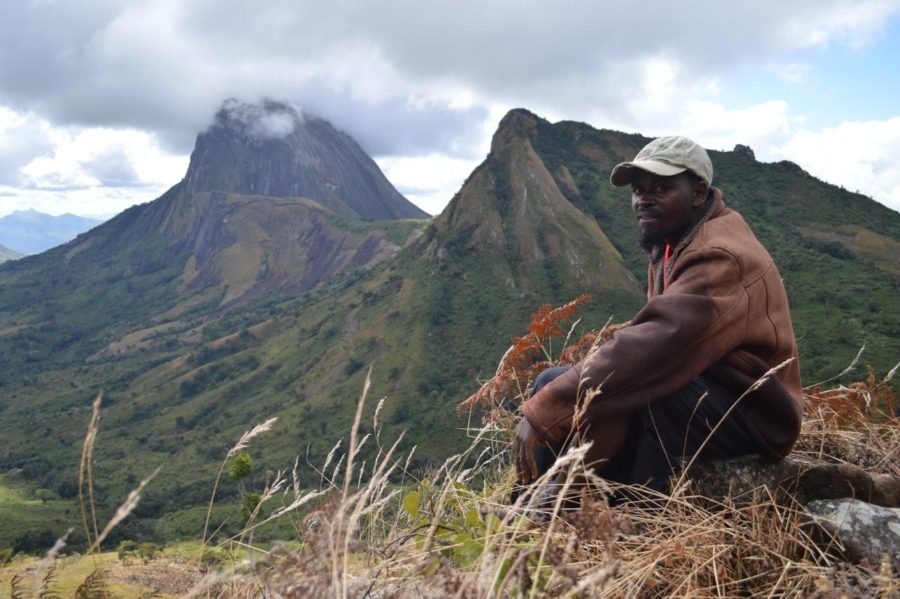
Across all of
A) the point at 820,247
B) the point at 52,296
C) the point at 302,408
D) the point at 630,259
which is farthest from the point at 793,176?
the point at 52,296

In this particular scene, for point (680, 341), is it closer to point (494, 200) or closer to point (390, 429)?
point (390, 429)

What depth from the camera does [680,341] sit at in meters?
2.12

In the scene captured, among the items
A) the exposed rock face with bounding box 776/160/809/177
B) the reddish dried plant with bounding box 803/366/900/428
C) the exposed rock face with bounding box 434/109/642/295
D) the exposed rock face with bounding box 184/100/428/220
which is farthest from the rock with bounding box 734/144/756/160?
the exposed rock face with bounding box 184/100/428/220

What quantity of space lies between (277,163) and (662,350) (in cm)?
19004

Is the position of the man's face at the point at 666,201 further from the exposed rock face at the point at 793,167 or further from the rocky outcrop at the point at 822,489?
the exposed rock face at the point at 793,167

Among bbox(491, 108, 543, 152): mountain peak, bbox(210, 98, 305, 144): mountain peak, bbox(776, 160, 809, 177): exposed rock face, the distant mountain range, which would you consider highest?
bbox(210, 98, 305, 144): mountain peak

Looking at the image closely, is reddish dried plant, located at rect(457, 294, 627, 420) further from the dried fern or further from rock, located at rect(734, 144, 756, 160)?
rock, located at rect(734, 144, 756, 160)

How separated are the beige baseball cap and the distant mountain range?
33744mm

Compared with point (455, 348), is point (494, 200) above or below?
above

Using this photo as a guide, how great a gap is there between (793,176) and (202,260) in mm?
135098

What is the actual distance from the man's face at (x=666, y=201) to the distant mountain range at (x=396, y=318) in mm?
33602

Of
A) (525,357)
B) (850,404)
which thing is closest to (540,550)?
(525,357)

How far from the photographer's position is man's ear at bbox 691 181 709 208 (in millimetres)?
2568

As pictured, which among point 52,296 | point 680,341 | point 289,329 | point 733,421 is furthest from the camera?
point 52,296
